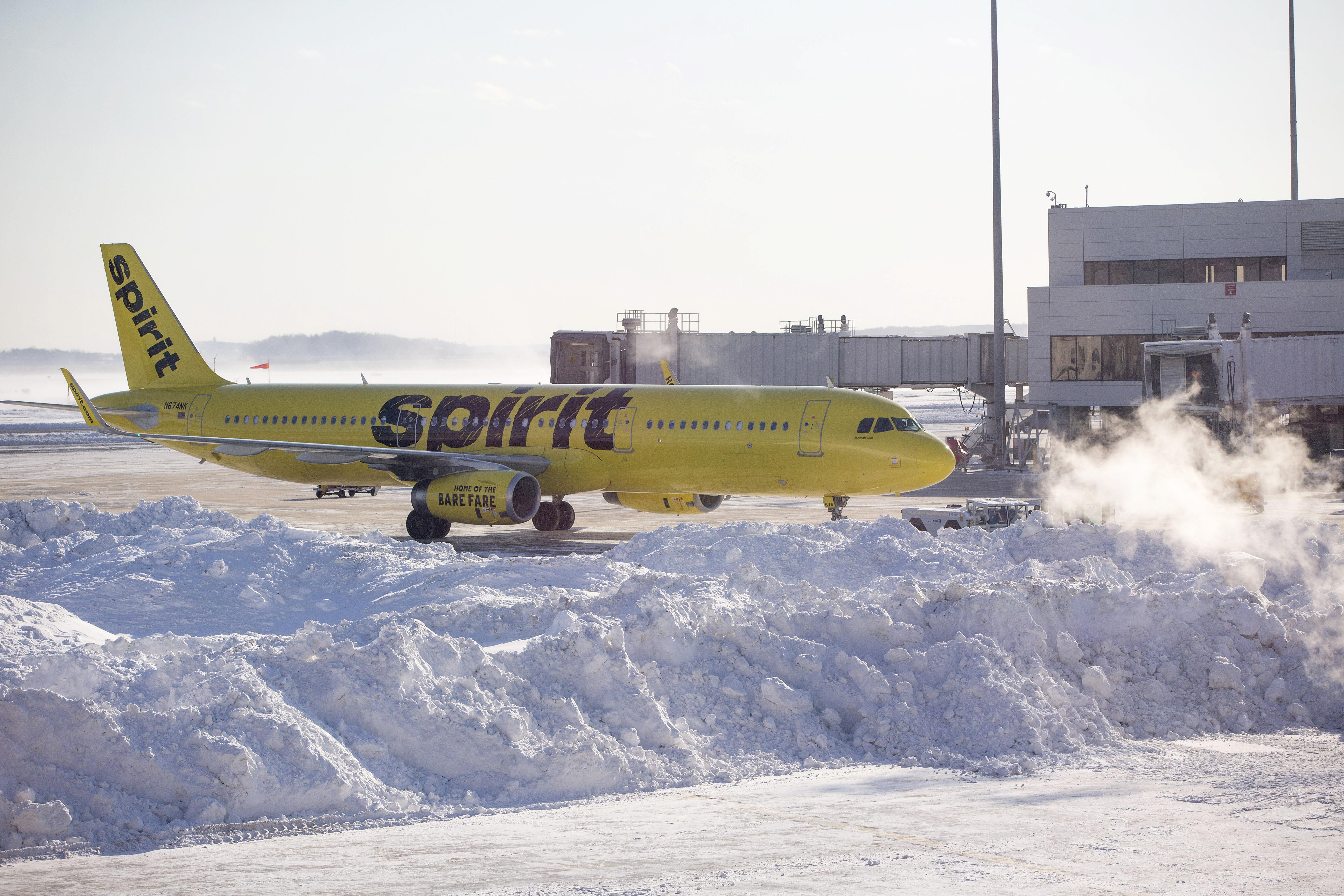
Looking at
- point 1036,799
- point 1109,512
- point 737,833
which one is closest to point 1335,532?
point 1109,512

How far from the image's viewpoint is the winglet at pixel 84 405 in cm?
2927

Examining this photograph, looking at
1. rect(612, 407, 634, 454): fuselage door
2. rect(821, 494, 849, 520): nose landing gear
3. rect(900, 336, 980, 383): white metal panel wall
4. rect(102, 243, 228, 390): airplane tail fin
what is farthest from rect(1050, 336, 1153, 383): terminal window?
rect(102, 243, 228, 390): airplane tail fin

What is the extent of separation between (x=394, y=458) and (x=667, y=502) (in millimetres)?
7043

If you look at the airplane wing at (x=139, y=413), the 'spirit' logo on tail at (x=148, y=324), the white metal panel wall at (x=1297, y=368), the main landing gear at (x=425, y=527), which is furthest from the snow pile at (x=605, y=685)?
the white metal panel wall at (x=1297, y=368)

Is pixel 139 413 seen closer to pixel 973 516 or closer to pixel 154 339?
pixel 154 339

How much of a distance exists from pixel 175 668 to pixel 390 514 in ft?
81.4

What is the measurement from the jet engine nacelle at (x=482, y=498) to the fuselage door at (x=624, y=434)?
216 cm

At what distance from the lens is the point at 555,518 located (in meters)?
32.4

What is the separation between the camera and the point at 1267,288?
4850 cm

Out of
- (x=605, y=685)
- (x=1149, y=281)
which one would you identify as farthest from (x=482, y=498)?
(x=1149, y=281)

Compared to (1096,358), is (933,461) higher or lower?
lower

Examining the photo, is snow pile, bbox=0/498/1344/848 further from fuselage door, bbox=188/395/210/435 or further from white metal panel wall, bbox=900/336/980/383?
white metal panel wall, bbox=900/336/980/383

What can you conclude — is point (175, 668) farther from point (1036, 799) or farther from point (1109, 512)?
point (1109, 512)

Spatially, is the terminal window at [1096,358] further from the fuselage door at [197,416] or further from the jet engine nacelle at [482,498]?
the fuselage door at [197,416]
